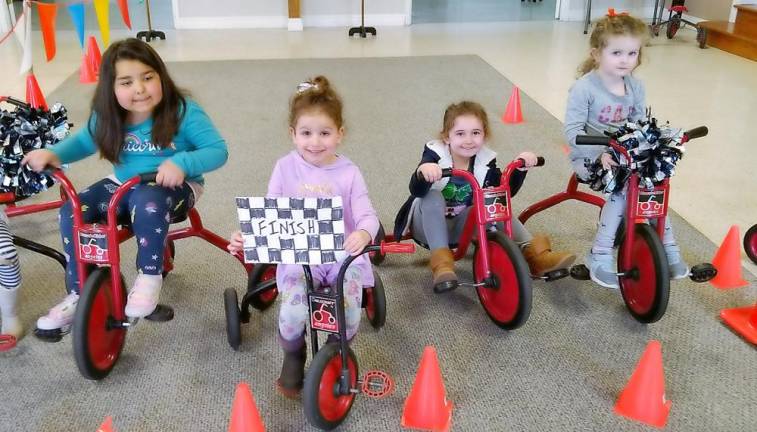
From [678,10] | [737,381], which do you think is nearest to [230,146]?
[737,381]

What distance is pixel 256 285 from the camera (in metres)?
1.84

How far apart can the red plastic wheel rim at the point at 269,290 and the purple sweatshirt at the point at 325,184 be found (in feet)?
1.09

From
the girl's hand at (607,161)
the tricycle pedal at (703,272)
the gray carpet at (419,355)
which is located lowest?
the gray carpet at (419,355)

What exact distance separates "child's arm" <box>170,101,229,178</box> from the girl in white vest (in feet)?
1.91

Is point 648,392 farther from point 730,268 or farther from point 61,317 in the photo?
point 61,317

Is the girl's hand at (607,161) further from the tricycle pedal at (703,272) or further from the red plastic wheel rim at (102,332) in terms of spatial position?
the red plastic wheel rim at (102,332)

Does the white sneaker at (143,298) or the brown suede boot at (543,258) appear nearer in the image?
the white sneaker at (143,298)

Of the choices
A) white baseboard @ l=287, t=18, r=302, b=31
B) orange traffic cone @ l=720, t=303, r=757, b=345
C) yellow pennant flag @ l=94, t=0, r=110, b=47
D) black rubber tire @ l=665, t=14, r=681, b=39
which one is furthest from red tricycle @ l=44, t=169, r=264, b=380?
black rubber tire @ l=665, t=14, r=681, b=39

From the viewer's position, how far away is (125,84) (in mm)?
1725

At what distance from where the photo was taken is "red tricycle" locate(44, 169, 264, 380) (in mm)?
1572

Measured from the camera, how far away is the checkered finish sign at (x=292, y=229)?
1390 millimetres

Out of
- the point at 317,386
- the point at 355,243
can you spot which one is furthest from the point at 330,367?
the point at 355,243

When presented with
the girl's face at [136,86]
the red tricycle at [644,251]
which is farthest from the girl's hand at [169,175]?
the red tricycle at [644,251]

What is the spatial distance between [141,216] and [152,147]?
233mm
